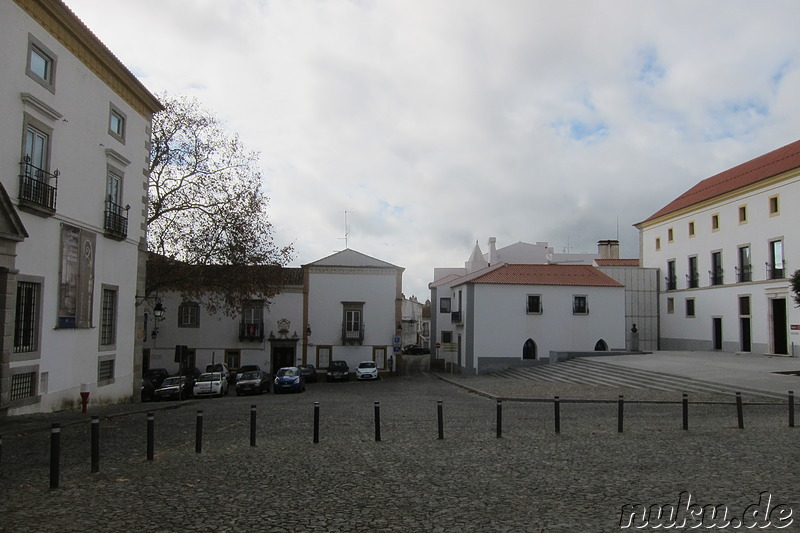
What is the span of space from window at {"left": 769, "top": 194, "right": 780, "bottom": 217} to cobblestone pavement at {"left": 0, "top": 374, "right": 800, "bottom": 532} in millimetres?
26223

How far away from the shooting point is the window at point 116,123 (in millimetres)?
19938

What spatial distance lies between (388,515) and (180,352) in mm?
21603

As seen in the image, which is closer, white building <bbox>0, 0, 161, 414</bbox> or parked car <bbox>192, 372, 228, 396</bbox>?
white building <bbox>0, 0, 161, 414</bbox>

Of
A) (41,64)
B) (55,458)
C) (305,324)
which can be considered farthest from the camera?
(305,324)

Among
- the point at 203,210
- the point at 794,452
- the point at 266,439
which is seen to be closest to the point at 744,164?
the point at 203,210

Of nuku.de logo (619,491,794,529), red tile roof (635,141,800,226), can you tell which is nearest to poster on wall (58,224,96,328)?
nuku.de logo (619,491,794,529)

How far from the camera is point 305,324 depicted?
42094 mm

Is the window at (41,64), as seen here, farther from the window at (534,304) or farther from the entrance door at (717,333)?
the entrance door at (717,333)

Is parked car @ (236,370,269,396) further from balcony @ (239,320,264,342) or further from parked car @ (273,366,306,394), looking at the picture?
balcony @ (239,320,264,342)

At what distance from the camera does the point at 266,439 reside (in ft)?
38.5

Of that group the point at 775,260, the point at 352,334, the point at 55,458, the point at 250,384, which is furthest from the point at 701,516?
the point at 352,334

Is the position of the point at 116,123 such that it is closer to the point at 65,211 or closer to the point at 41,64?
the point at 41,64

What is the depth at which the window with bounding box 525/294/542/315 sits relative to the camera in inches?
1556

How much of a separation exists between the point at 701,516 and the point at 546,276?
114ft
